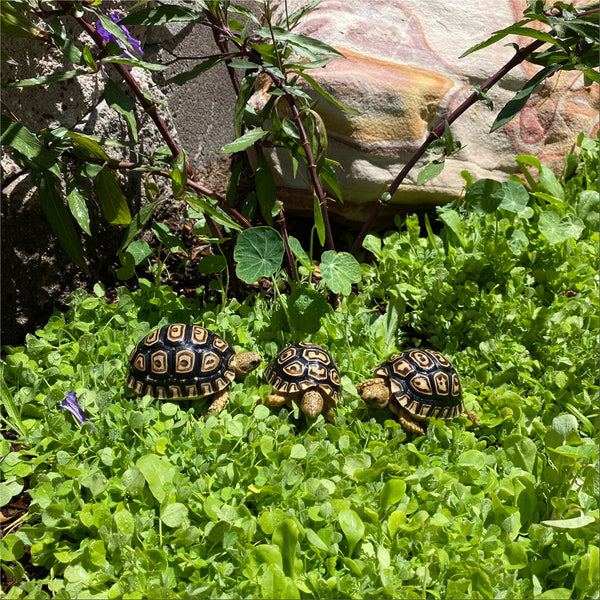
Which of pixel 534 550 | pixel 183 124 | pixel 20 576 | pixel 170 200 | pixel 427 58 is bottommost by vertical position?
pixel 20 576

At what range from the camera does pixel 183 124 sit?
417cm

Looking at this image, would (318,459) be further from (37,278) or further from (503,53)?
(503,53)

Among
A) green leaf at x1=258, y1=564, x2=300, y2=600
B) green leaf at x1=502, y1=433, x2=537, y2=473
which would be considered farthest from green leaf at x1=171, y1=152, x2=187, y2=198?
green leaf at x1=502, y1=433, x2=537, y2=473

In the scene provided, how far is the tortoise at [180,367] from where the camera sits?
262cm

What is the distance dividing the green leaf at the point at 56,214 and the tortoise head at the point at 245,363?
2.64ft

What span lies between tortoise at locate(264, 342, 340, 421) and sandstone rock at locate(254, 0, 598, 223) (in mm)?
1317

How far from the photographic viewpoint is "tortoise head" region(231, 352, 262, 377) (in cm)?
277

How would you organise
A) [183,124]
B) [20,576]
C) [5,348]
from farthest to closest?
[183,124] → [5,348] → [20,576]

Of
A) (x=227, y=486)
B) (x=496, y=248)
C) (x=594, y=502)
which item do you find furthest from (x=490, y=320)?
(x=227, y=486)

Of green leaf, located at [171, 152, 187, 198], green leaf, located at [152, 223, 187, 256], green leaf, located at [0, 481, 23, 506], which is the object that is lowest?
green leaf, located at [0, 481, 23, 506]

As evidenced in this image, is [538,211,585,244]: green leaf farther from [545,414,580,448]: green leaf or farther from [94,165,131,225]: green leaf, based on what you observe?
[94,165,131,225]: green leaf

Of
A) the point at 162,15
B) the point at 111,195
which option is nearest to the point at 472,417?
the point at 111,195

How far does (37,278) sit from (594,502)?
8.63 ft

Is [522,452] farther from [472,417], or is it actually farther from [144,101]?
[144,101]
